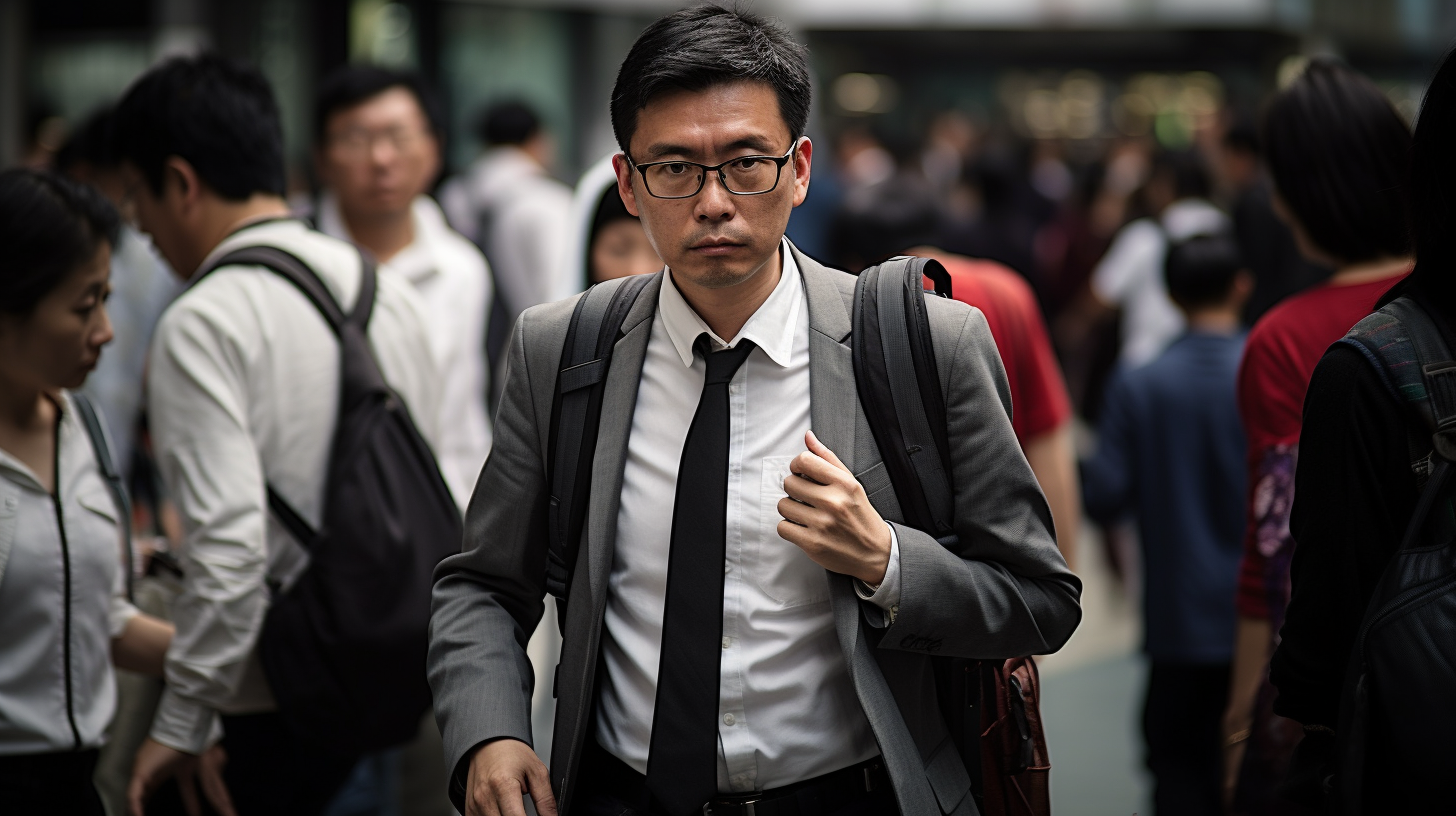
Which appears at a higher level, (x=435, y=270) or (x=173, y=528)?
(x=435, y=270)

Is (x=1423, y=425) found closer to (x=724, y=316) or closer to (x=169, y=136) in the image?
(x=724, y=316)

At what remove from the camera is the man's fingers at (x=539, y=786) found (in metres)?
2.04

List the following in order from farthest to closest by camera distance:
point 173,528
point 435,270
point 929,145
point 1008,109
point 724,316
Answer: point 1008,109, point 929,145, point 173,528, point 435,270, point 724,316

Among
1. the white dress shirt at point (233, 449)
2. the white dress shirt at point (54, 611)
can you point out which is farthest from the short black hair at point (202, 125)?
the white dress shirt at point (54, 611)

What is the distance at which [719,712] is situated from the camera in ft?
6.78

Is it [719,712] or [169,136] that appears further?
[169,136]

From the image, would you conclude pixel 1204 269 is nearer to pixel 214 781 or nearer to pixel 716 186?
pixel 716 186

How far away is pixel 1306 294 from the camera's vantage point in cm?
306

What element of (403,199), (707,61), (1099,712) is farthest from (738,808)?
(1099,712)

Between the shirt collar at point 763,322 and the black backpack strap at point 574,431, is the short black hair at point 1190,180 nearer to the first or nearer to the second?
the shirt collar at point 763,322

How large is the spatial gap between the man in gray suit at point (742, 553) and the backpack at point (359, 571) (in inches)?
29.4

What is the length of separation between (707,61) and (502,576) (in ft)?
2.86

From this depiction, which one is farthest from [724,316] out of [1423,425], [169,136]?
[169,136]

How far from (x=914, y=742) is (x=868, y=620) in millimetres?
202
